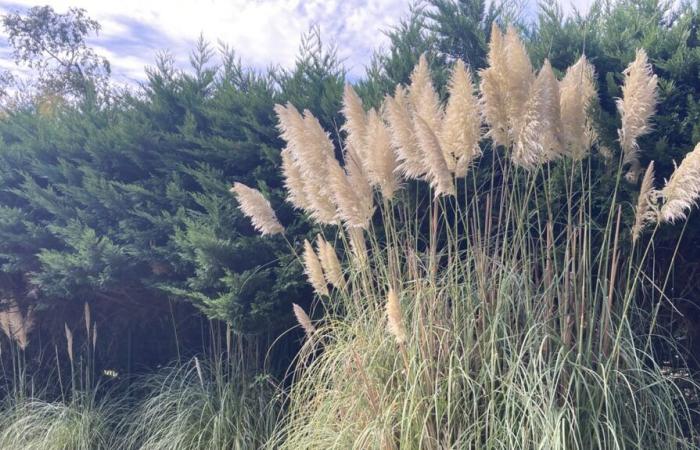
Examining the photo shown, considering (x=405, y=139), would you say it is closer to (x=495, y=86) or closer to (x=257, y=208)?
(x=495, y=86)

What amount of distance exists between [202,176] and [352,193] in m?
1.62

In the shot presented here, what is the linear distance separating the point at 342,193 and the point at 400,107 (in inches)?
19.8

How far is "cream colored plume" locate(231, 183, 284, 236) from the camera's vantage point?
359 cm

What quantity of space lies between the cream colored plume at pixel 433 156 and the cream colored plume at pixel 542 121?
323 mm

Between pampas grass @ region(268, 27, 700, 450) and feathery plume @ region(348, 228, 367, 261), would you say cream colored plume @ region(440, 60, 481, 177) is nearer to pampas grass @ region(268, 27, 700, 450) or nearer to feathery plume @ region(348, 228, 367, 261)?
pampas grass @ region(268, 27, 700, 450)

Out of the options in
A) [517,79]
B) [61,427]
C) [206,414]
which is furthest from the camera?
[61,427]

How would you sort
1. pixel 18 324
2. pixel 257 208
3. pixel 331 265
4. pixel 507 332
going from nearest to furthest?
pixel 507 332
pixel 331 265
pixel 257 208
pixel 18 324

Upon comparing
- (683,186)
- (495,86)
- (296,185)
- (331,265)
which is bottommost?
(331,265)

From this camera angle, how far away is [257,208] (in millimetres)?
3635

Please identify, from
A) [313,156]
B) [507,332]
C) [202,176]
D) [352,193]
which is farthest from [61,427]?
[507,332]

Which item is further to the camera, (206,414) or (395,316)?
(206,414)

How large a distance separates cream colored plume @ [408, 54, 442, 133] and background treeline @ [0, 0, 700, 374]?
82 cm

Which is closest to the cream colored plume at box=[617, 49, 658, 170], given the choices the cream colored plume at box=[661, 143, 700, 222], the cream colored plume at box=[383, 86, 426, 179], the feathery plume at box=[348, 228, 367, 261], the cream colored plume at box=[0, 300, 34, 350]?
the cream colored plume at box=[661, 143, 700, 222]

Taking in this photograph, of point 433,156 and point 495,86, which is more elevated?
point 495,86
